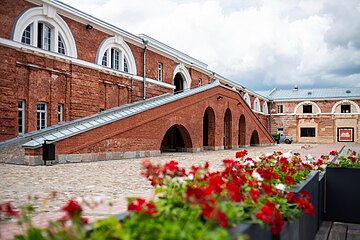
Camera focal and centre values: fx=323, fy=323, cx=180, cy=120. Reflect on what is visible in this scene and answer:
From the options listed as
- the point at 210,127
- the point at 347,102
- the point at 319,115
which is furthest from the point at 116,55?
the point at 347,102

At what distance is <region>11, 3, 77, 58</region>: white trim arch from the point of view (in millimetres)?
15414

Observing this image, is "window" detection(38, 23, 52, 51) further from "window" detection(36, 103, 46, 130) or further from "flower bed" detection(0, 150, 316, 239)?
"flower bed" detection(0, 150, 316, 239)

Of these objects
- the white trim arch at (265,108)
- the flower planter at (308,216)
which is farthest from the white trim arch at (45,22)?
the white trim arch at (265,108)

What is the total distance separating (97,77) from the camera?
20.0 m

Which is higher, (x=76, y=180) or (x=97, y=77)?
(x=97, y=77)

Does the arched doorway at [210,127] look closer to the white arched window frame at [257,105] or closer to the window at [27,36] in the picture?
the window at [27,36]

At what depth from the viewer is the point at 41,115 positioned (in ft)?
55.9

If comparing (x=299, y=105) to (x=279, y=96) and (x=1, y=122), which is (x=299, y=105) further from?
(x=1, y=122)

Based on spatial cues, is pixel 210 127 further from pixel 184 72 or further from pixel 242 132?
pixel 184 72

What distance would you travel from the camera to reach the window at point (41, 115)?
55.1ft

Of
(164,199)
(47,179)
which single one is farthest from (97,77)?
(164,199)

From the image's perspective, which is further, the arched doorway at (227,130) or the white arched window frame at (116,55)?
the arched doorway at (227,130)

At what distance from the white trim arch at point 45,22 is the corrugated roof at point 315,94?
41311 millimetres

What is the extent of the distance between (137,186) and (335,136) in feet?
155
